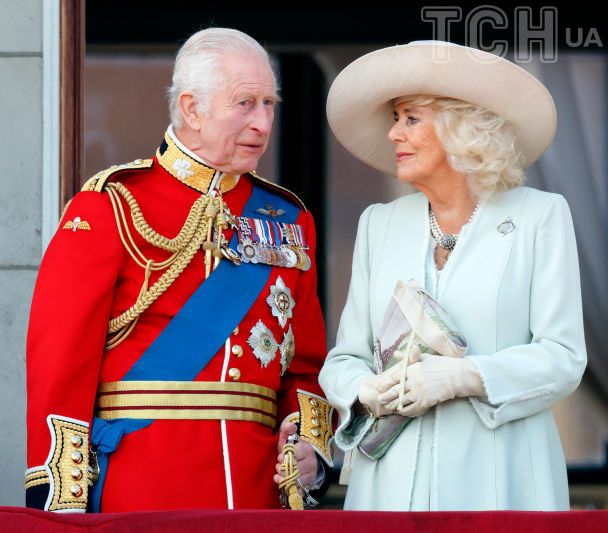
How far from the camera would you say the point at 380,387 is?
3.69 meters

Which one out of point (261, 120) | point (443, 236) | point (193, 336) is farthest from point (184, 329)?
point (443, 236)

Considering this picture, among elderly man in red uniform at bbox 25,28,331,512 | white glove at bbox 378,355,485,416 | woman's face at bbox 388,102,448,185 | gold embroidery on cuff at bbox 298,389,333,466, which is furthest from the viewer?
gold embroidery on cuff at bbox 298,389,333,466

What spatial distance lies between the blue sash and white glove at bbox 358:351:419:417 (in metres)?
0.38

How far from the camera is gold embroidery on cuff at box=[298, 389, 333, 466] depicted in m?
3.98

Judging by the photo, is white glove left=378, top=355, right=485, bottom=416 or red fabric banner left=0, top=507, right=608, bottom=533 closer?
red fabric banner left=0, top=507, right=608, bottom=533

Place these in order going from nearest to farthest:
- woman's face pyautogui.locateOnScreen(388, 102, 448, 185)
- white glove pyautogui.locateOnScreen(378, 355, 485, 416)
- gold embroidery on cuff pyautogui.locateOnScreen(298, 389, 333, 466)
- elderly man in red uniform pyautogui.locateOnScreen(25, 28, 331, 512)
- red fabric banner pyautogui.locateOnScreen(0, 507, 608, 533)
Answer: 1. red fabric banner pyautogui.locateOnScreen(0, 507, 608, 533)
2. white glove pyautogui.locateOnScreen(378, 355, 485, 416)
3. elderly man in red uniform pyautogui.locateOnScreen(25, 28, 331, 512)
4. woman's face pyautogui.locateOnScreen(388, 102, 448, 185)
5. gold embroidery on cuff pyautogui.locateOnScreen(298, 389, 333, 466)

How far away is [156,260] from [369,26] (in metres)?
3.95

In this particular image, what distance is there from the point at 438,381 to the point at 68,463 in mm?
828

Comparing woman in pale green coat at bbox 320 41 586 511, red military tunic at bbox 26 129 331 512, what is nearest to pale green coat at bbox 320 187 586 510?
woman in pale green coat at bbox 320 41 586 511

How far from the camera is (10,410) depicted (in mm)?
4496

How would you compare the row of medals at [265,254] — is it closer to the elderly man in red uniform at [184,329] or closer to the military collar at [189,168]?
the elderly man in red uniform at [184,329]

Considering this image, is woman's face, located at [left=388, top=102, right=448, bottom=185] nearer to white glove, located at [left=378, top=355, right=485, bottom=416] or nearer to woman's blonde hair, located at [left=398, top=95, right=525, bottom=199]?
woman's blonde hair, located at [left=398, top=95, right=525, bottom=199]

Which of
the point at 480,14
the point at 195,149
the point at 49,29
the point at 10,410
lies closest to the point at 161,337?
the point at 195,149

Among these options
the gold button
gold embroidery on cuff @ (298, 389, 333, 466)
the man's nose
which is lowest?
the gold button
